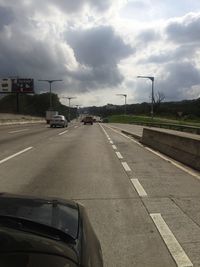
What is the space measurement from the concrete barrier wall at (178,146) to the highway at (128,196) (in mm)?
591

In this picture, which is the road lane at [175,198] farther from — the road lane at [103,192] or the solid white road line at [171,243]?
the road lane at [103,192]

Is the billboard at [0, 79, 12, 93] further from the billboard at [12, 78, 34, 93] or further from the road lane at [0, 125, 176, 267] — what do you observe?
the road lane at [0, 125, 176, 267]

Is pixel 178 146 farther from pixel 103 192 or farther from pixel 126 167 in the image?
pixel 103 192

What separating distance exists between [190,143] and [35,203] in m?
12.6

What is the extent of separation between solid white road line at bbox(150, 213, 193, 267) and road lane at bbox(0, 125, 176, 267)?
7cm

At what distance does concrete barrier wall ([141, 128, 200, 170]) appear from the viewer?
1505cm

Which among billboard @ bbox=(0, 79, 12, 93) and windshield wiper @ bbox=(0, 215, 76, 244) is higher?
billboard @ bbox=(0, 79, 12, 93)

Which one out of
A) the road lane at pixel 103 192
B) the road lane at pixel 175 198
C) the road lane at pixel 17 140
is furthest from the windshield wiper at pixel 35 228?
the road lane at pixel 17 140

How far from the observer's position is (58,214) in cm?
346

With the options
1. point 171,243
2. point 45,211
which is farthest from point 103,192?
point 45,211

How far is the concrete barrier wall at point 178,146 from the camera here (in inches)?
593

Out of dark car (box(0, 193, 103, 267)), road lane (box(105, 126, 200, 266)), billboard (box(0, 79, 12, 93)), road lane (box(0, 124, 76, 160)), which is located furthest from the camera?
billboard (box(0, 79, 12, 93))

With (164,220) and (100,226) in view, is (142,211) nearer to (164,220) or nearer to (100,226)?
(164,220)

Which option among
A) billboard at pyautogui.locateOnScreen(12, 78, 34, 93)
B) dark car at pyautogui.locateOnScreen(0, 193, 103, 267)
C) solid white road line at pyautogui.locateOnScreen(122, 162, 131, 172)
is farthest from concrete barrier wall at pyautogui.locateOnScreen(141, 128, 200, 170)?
billboard at pyautogui.locateOnScreen(12, 78, 34, 93)
